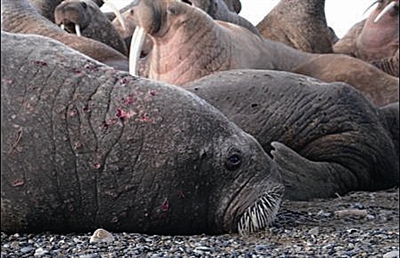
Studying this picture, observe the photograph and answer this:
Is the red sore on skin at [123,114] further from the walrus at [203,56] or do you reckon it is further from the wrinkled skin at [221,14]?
the wrinkled skin at [221,14]

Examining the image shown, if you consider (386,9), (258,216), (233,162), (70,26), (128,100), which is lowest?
(70,26)

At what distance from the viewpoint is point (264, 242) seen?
3678mm

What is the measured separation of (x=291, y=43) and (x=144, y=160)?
6.51 m

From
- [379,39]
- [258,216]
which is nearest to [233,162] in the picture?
[258,216]

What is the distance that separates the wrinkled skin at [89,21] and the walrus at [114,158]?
196 inches

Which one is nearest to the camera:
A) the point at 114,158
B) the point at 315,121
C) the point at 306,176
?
the point at 114,158

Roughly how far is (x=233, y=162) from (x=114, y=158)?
2.02ft

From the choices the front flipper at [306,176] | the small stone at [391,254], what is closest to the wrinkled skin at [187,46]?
the front flipper at [306,176]

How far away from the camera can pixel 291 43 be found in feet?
33.0

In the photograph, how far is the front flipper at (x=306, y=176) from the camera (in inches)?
193

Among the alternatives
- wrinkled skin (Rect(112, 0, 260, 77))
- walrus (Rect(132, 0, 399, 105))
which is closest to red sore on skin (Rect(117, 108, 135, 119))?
walrus (Rect(132, 0, 399, 105))

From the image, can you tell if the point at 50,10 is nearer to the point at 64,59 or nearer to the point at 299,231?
the point at 64,59

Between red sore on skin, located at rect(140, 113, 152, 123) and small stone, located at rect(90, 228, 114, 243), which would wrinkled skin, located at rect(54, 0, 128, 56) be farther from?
small stone, located at rect(90, 228, 114, 243)

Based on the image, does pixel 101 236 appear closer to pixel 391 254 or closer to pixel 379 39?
pixel 391 254
